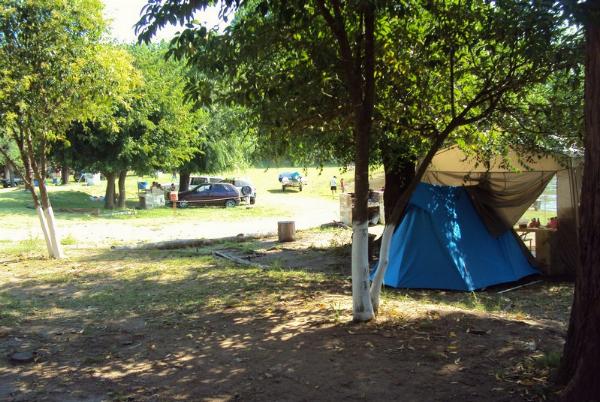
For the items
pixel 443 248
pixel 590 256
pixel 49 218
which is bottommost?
pixel 443 248

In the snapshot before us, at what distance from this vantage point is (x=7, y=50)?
10.2 meters

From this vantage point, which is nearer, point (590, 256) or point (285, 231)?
point (590, 256)

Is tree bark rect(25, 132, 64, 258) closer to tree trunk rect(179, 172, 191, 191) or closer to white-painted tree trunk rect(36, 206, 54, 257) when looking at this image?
white-painted tree trunk rect(36, 206, 54, 257)

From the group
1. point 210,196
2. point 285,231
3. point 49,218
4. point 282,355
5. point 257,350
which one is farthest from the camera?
point 210,196

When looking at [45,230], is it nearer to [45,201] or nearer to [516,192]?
[45,201]

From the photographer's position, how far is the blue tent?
999 centimetres

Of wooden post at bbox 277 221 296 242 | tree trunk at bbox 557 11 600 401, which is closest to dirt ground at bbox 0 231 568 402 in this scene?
tree trunk at bbox 557 11 600 401

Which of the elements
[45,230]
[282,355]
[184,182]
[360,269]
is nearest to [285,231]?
[45,230]

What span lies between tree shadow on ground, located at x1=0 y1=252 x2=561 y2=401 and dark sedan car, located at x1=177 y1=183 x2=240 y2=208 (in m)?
23.3

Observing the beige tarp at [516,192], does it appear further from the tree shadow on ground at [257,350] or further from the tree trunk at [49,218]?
the tree trunk at [49,218]

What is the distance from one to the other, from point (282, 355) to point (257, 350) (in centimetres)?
30

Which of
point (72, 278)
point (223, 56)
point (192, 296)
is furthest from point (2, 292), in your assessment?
point (223, 56)

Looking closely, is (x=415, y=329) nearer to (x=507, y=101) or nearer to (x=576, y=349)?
(x=576, y=349)

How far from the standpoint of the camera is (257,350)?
5125mm
